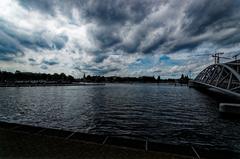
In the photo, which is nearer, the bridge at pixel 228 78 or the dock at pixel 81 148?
the dock at pixel 81 148

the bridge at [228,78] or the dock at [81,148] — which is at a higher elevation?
the bridge at [228,78]

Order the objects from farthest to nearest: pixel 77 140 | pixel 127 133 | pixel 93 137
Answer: pixel 127 133, pixel 93 137, pixel 77 140

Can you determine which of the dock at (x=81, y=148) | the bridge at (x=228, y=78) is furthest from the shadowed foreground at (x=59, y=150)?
the bridge at (x=228, y=78)

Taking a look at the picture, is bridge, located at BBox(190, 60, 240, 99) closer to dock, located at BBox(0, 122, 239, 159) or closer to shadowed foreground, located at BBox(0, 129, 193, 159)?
dock, located at BBox(0, 122, 239, 159)

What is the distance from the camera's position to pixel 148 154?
4.30m

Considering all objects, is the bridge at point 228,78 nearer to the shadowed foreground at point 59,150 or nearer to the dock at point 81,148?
the dock at point 81,148

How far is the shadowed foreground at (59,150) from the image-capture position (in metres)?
4.19

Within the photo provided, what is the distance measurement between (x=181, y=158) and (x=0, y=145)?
595 cm

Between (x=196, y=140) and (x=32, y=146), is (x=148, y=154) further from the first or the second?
(x=196, y=140)

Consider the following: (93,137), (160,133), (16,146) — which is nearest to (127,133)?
(160,133)

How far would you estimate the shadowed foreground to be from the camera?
13.7 feet

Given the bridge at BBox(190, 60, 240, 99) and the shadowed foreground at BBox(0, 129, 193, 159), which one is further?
the bridge at BBox(190, 60, 240, 99)

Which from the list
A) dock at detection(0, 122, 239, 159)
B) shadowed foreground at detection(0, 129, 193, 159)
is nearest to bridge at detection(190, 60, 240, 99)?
dock at detection(0, 122, 239, 159)

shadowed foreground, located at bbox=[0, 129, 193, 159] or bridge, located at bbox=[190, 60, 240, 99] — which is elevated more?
bridge, located at bbox=[190, 60, 240, 99]
